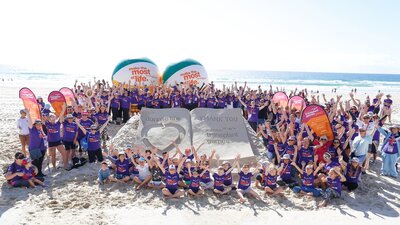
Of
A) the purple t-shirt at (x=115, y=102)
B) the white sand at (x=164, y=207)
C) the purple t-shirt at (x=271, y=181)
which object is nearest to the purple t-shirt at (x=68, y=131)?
the white sand at (x=164, y=207)

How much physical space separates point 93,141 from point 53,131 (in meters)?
0.92

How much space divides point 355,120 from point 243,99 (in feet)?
13.2

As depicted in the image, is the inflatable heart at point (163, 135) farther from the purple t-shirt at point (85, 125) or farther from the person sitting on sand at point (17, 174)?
the person sitting on sand at point (17, 174)

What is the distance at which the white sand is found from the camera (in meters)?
5.90

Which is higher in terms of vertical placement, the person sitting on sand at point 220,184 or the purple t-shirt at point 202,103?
the purple t-shirt at point 202,103

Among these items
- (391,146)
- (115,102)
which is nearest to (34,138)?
(115,102)

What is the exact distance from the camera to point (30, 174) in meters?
7.14

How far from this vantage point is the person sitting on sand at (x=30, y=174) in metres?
7.08

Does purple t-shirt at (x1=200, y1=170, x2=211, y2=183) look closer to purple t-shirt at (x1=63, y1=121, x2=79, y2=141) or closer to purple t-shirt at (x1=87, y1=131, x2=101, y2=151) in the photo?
purple t-shirt at (x1=87, y1=131, x2=101, y2=151)

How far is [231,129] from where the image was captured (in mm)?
9727

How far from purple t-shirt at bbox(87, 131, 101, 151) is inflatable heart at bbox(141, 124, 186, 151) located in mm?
1277

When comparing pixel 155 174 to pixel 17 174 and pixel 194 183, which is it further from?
pixel 17 174

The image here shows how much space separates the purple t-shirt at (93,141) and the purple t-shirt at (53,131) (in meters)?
0.71

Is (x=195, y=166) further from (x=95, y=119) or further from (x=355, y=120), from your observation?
(x=355, y=120)
